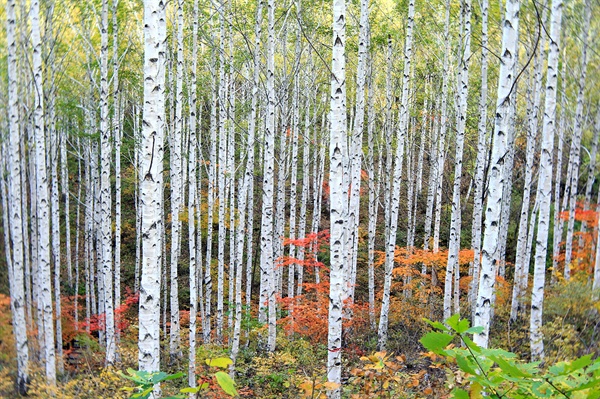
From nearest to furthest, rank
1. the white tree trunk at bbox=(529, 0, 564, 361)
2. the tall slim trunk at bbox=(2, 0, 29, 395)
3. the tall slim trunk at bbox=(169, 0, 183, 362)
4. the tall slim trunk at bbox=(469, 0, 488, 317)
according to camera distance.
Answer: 1. the white tree trunk at bbox=(529, 0, 564, 361)
2. the tall slim trunk at bbox=(2, 0, 29, 395)
3. the tall slim trunk at bbox=(169, 0, 183, 362)
4. the tall slim trunk at bbox=(469, 0, 488, 317)

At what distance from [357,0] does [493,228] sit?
1059 centimetres

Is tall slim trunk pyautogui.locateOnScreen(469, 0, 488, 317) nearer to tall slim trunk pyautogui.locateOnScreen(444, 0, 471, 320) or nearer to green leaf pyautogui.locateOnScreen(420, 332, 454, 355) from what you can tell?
tall slim trunk pyautogui.locateOnScreen(444, 0, 471, 320)

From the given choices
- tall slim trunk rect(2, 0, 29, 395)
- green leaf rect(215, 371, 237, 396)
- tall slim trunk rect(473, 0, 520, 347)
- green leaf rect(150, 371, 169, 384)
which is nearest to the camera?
green leaf rect(215, 371, 237, 396)

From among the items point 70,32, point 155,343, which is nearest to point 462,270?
point 155,343

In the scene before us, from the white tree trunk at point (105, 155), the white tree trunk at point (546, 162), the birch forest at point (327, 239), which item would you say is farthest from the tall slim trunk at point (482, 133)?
the white tree trunk at point (105, 155)

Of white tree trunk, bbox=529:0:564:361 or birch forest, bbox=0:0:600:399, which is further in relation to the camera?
white tree trunk, bbox=529:0:564:361

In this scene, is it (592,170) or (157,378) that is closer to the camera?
(157,378)

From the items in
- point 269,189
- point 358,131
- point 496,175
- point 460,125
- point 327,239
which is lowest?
point 327,239

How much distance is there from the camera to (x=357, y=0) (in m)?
13.4

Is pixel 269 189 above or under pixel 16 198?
above

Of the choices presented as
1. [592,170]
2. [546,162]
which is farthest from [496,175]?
[592,170]

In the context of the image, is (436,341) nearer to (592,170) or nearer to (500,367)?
(500,367)

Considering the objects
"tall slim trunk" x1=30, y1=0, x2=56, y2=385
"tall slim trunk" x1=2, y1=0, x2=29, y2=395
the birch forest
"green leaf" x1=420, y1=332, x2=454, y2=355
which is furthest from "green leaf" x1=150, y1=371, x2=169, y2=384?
"tall slim trunk" x1=2, y1=0, x2=29, y2=395

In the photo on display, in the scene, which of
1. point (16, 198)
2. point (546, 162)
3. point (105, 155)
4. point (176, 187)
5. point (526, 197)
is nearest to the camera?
point (546, 162)
